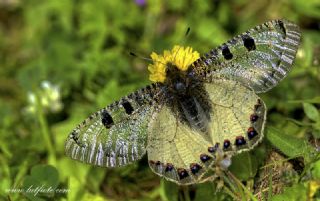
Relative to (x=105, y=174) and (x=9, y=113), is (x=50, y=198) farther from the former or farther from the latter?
(x=9, y=113)

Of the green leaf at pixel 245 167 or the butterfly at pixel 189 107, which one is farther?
the green leaf at pixel 245 167

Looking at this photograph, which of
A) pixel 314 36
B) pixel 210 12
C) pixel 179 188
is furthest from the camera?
pixel 210 12

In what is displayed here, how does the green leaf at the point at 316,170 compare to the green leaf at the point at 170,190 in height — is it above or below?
below

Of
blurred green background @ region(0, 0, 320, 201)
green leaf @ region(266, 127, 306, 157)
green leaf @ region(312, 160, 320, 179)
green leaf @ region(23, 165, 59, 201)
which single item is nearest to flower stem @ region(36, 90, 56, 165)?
blurred green background @ region(0, 0, 320, 201)

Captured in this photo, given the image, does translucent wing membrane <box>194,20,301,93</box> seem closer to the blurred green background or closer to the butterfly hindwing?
the butterfly hindwing

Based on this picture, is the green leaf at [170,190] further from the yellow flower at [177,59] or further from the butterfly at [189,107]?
the yellow flower at [177,59]

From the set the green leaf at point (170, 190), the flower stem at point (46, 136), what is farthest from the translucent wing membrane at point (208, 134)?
the flower stem at point (46, 136)

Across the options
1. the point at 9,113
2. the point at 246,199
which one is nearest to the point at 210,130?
the point at 246,199

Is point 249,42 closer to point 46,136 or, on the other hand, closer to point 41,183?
point 41,183
